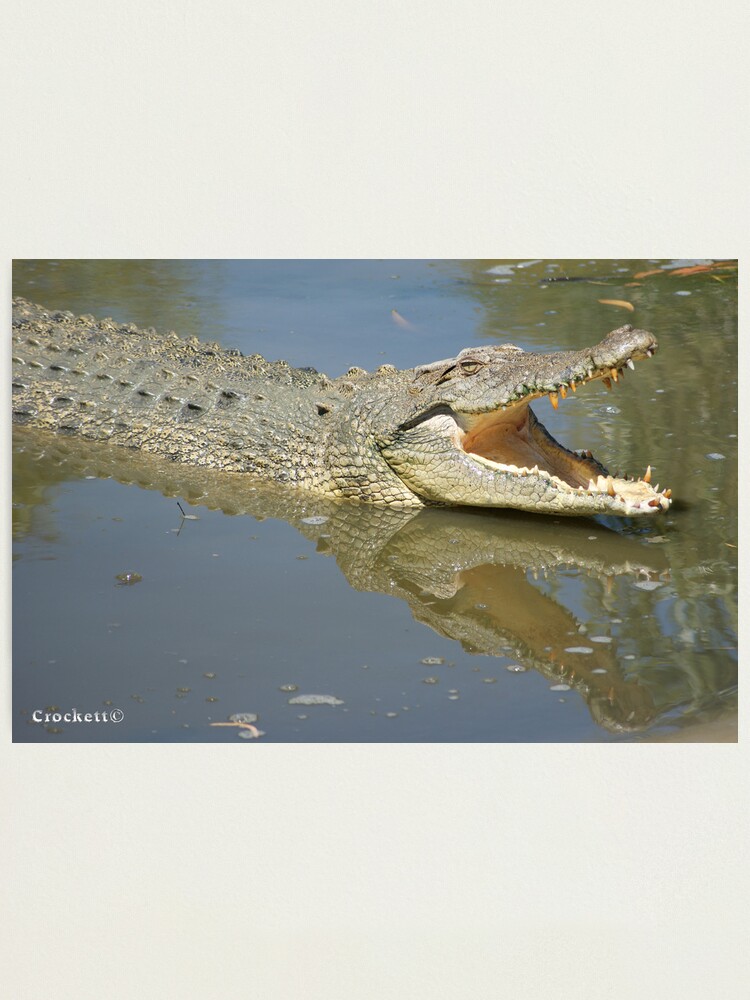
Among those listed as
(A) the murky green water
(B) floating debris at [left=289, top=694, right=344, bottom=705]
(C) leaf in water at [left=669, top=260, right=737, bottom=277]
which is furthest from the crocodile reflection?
(C) leaf in water at [left=669, top=260, right=737, bottom=277]

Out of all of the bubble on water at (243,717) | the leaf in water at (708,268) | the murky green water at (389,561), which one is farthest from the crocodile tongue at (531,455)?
the bubble on water at (243,717)

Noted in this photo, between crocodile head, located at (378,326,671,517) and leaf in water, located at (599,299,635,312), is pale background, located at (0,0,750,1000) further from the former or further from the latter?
leaf in water, located at (599,299,635,312)

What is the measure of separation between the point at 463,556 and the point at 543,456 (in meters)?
0.62

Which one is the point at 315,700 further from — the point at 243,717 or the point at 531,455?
the point at 531,455

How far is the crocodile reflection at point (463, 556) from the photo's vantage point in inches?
151

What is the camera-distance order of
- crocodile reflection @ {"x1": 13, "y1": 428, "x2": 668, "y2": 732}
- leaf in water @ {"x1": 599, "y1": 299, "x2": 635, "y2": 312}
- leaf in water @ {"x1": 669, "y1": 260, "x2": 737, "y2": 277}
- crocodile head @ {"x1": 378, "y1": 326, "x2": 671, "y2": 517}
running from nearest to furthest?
crocodile reflection @ {"x1": 13, "y1": 428, "x2": 668, "y2": 732}
leaf in water @ {"x1": 669, "y1": 260, "x2": 737, "y2": 277}
crocodile head @ {"x1": 378, "y1": 326, "x2": 671, "y2": 517}
leaf in water @ {"x1": 599, "y1": 299, "x2": 635, "y2": 312}

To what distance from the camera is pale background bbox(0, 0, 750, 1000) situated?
3.57 meters

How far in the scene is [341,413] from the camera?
531 cm

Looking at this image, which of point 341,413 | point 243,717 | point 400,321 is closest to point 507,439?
point 341,413

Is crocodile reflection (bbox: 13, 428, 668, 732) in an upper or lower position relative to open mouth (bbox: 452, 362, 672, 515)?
lower
